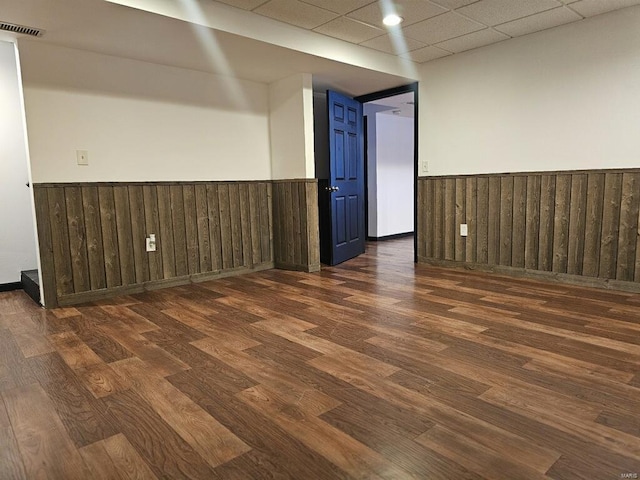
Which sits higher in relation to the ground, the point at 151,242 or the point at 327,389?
the point at 151,242

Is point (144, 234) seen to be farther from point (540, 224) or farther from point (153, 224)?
point (540, 224)

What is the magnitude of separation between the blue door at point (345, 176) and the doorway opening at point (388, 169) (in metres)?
1.45

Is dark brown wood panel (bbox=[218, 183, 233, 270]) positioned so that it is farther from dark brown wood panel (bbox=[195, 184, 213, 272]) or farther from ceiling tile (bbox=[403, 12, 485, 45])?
ceiling tile (bbox=[403, 12, 485, 45])

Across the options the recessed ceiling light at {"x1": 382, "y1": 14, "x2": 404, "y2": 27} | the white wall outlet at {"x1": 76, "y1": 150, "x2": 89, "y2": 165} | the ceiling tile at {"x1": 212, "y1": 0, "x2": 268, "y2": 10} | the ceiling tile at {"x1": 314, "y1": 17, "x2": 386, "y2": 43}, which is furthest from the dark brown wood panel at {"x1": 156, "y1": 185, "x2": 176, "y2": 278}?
the recessed ceiling light at {"x1": 382, "y1": 14, "x2": 404, "y2": 27}

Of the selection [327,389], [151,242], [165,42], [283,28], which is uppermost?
[283,28]

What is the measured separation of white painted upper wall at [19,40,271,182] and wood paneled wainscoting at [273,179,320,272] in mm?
379

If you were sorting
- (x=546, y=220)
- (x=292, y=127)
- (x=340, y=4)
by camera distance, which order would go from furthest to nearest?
(x=292, y=127) < (x=546, y=220) < (x=340, y=4)

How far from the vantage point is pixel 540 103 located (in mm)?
3770

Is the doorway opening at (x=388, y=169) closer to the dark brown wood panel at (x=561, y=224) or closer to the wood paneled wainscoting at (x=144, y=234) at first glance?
the wood paneled wainscoting at (x=144, y=234)

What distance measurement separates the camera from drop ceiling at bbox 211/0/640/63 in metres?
3.08

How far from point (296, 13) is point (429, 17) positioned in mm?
1032

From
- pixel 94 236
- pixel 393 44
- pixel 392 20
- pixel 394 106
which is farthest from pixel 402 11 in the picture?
pixel 394 106

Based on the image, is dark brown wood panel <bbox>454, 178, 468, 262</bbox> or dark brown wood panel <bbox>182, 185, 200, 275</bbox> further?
dark brown wood panel <bbox>454, 178, 468, 262</bbox>

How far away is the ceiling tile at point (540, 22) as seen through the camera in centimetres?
331
